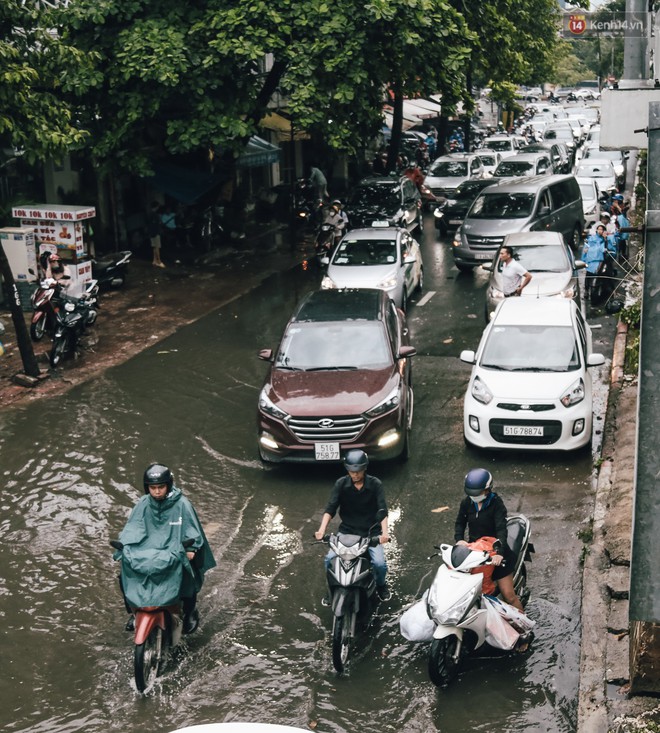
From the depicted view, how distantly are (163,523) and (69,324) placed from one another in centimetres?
883

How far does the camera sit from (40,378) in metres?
15.5

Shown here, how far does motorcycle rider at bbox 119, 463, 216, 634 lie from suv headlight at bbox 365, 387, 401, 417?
3687mm

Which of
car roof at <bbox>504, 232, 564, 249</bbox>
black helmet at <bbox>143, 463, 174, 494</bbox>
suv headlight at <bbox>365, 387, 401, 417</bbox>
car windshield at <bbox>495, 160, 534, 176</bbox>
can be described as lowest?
car windshield at <bbox>495, 160, 534, 176</bbox>

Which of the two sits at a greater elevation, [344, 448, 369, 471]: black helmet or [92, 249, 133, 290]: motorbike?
[344, 448, 369, 471]: black helmet

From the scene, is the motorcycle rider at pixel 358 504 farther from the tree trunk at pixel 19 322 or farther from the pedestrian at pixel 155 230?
the pedestrian at pixel 155 230

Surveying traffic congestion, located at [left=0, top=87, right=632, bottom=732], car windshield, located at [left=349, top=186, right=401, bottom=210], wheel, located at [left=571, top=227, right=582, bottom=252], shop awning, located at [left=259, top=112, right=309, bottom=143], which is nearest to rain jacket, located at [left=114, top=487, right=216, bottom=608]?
traffic congestion, located at [left=0, top=87, right=632, bottom=732]

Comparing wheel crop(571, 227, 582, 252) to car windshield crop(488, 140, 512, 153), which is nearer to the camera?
wheel crop(571, 227, 582, 252)

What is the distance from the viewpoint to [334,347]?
41.5ft

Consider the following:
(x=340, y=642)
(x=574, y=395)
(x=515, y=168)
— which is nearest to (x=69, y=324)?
(x=574, y=395)

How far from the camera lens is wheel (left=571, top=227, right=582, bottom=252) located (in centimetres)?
2459

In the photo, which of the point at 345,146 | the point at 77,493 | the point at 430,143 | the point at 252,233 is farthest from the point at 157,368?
the point at 430,143

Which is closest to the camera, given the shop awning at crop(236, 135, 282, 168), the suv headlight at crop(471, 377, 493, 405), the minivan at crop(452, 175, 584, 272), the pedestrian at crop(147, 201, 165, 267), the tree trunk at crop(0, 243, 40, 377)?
the suv headlight at crop(471, 377, 493, 405)

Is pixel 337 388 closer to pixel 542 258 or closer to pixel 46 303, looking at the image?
pixel 46 303

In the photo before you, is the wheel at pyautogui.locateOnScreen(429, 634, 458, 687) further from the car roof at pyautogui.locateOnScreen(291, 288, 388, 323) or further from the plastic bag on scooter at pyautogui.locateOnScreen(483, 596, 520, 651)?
the car roof at pyautogui.locateOnScreen(291, 288, 388, 323)
